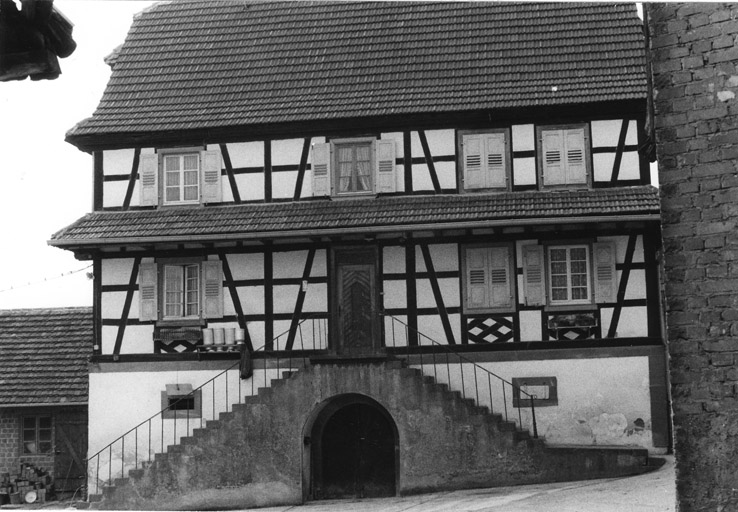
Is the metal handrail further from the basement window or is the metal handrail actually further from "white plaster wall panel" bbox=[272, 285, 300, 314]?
the basement window

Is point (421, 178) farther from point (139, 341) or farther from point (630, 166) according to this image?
point (139, 341)

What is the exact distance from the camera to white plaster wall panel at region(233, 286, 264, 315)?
2331 cm

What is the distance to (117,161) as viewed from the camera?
79.9 feet

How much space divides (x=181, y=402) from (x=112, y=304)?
2.41 metres

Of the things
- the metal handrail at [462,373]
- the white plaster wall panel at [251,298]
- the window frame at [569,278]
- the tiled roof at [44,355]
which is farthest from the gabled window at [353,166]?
the tiled roof at [44,355]

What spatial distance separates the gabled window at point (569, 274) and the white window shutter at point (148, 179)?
7421mm

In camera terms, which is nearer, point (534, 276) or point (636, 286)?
point (636, 286)

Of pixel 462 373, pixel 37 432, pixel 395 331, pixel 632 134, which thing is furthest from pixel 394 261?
pixel 37 432

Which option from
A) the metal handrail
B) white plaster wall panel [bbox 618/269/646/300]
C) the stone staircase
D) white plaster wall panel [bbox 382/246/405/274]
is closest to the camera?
the stone staircase

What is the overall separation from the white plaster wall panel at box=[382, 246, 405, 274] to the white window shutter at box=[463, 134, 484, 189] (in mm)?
1787

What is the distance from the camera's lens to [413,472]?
21125 millimetres

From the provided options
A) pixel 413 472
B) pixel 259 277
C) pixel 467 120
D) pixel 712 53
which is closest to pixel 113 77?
pixel 259 277

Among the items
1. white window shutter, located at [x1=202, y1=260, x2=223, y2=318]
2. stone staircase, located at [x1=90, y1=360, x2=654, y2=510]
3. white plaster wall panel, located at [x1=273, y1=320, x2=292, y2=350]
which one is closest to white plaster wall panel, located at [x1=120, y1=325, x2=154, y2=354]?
white window shutter, located at [x1=202, y1=260, x2=223, y2=318]

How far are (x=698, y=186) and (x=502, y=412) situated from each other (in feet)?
36.2
